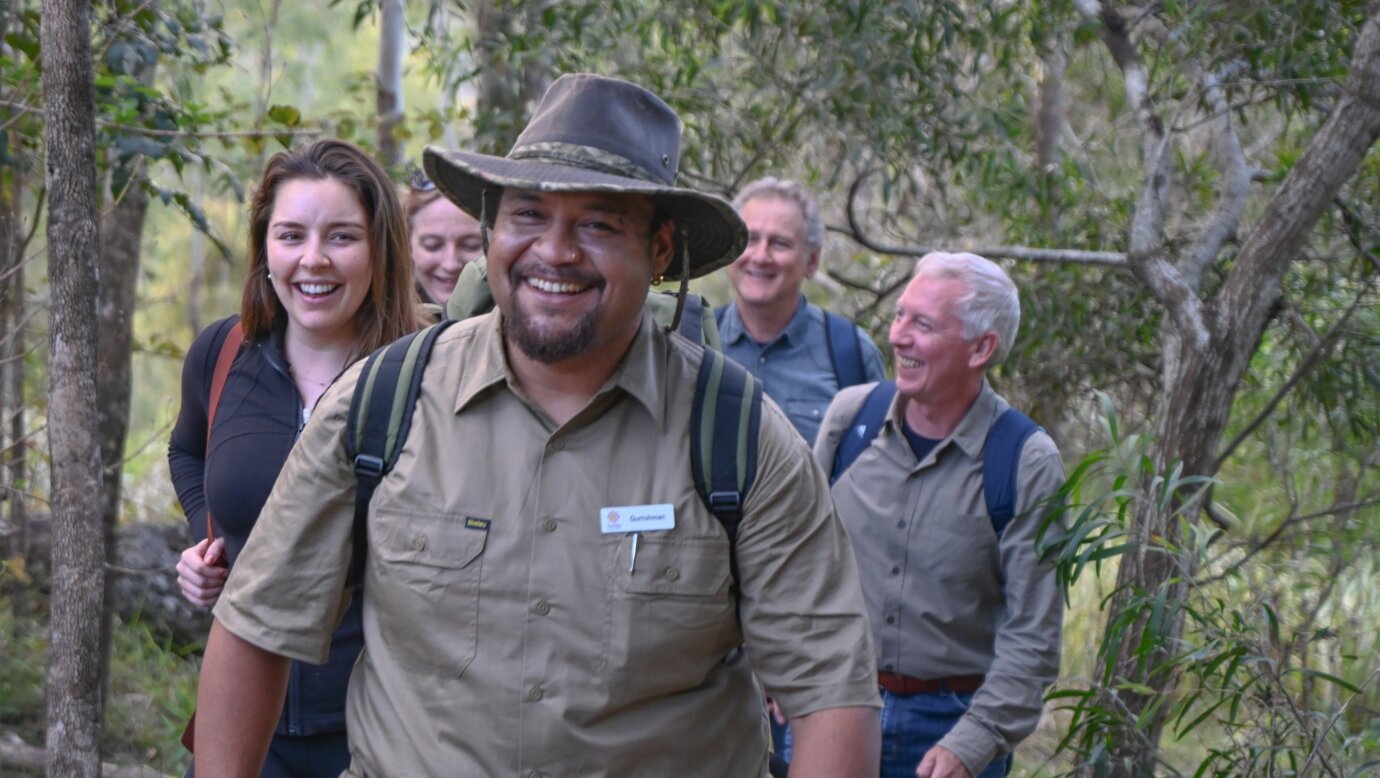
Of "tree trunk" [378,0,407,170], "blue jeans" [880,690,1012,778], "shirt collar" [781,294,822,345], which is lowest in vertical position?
"blue jeans" [880,690,1012,778]

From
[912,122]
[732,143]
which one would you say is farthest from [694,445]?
[732,143]

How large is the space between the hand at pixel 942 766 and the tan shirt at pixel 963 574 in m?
0.03

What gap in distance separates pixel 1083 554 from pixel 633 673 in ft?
5.18

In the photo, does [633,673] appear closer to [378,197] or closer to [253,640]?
[253,640]

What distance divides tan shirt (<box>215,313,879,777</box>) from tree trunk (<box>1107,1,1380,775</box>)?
7.45 feet

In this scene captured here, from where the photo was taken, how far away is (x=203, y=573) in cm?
312

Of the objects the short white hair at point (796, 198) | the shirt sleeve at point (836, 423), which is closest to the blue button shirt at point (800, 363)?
the short white hair at point (796, 198)

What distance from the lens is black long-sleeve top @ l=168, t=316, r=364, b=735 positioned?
121 inches

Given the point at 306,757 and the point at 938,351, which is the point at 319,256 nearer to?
the point at 306,757

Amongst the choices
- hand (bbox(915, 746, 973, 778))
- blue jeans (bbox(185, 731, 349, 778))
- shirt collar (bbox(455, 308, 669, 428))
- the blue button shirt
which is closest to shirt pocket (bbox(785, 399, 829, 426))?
the blue button shirt

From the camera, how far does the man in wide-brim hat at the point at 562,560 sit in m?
2.31

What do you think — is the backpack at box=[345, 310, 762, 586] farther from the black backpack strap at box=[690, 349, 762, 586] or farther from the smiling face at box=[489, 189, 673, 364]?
the smiling face at box=[489, 189, 673, 364]

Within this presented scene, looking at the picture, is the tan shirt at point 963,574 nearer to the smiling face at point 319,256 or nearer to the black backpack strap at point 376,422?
the smiling face at point 319,256

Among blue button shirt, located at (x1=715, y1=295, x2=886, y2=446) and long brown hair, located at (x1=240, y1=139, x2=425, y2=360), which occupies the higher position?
long brown hair, located at (x1=240, y1=139, x2=425, y2=360)
